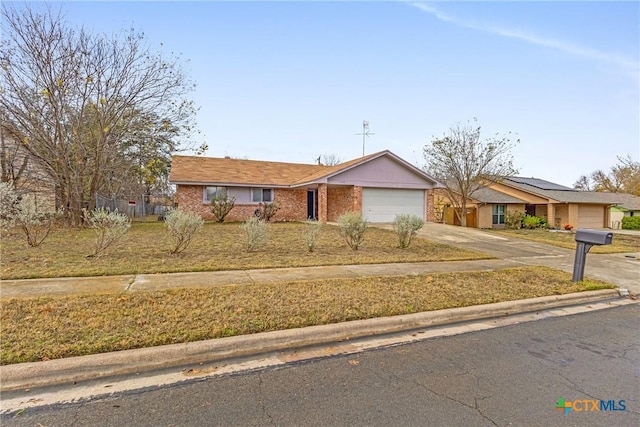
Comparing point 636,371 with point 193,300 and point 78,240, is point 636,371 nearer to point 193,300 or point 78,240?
point 193,300

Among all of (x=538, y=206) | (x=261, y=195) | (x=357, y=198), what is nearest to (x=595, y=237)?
(x=357, y=198)

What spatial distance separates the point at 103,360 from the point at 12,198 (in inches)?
328

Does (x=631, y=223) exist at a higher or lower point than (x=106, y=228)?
lower

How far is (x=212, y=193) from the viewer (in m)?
18.7

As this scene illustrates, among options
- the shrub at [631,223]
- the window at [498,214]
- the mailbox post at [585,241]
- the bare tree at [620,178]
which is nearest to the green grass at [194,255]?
the mailbox post at [585,241]

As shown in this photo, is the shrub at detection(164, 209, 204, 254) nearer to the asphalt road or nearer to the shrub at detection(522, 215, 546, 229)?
the asphalt road

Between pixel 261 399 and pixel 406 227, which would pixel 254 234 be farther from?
pixel 261 399

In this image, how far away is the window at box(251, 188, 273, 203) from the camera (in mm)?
19670

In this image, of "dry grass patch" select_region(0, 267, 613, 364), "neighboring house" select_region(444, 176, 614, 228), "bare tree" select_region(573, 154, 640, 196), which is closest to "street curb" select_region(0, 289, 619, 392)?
"dry grass patch" select_region(0, 267, 613, 364)

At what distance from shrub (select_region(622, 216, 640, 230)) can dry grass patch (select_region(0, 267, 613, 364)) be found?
31.6m

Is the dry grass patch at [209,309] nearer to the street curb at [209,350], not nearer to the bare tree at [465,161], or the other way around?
the street curb at [209,350]

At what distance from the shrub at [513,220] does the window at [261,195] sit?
17.8 meters

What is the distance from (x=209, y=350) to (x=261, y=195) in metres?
16.7

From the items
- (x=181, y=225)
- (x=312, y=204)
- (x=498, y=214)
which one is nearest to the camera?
(x=181, y=225)
